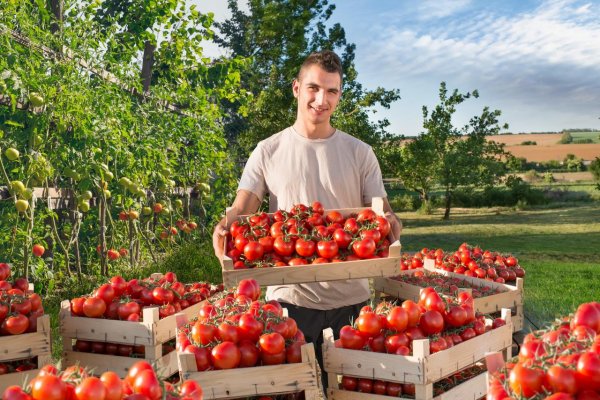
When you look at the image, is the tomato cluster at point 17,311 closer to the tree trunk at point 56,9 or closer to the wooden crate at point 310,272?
the wooden crate at point 310,272

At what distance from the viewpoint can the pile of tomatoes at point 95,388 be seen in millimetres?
1979

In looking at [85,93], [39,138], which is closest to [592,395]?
[39,138]

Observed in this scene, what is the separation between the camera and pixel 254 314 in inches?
130

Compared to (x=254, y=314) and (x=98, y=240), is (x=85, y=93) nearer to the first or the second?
(x=98, y=240)

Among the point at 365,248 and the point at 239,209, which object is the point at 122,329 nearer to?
the point at 239,209

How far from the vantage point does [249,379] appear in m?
A: 3.05

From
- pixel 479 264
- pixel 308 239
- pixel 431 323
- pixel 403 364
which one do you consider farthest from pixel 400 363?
pixel 479 264

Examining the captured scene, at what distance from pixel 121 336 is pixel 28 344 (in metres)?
0.57

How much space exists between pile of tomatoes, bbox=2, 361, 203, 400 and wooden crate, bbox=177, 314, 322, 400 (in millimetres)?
846

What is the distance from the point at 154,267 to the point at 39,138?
112 inches

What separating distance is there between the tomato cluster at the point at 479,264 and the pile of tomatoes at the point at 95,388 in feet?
16.7

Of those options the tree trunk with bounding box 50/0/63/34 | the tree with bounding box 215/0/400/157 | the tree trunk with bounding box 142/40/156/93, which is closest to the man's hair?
the tree trunk with bounding box 50/0/63/34

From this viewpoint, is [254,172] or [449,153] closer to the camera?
[254,172]

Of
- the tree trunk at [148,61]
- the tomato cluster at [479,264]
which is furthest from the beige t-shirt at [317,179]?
the tree trunk at [148,61]
